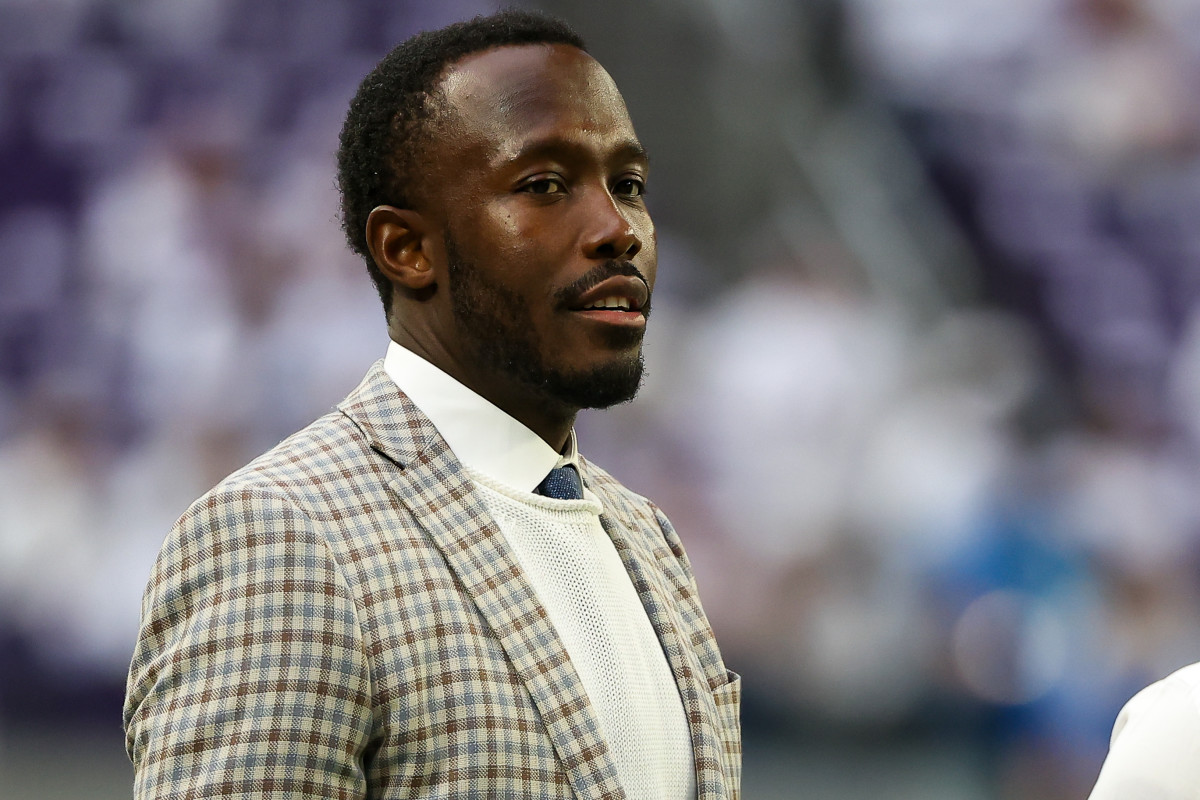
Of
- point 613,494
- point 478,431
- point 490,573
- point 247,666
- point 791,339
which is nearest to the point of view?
point 247,666

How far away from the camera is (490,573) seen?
45.0 inches

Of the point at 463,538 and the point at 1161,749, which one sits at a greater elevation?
Answer: the point at 463,538

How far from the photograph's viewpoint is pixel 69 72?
130 inches

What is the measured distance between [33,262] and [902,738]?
7.46 feet

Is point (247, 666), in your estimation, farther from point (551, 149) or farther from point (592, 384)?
point (551, 149)

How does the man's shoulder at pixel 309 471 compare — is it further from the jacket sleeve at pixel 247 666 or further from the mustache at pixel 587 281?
the mustache at pixel 587 281

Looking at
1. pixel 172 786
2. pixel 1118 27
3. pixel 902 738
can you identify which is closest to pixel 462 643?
pixel 172 786

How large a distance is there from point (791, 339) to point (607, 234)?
214 cm

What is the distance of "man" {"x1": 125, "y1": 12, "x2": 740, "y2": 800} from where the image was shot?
1.02 metres

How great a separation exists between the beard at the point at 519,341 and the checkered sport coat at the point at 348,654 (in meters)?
0.12

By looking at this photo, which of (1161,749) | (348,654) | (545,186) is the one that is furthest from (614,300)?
(1161,749)

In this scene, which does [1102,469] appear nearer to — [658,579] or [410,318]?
[658,579]

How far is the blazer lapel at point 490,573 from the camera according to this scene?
109 centimetres

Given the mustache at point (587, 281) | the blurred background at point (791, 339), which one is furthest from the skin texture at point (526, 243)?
the blurred background at point (791, 339)
